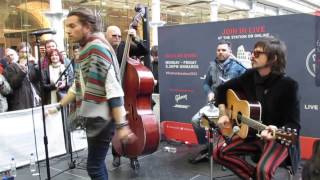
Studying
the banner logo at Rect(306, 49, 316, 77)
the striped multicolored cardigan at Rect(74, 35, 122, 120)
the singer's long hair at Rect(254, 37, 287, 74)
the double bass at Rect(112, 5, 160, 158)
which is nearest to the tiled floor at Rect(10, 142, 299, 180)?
the double bass at Rect(112, 5, 160, 158)

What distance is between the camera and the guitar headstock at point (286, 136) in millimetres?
2455

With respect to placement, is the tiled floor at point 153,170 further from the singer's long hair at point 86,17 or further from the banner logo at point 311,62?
the singer's long hair at point 86,17

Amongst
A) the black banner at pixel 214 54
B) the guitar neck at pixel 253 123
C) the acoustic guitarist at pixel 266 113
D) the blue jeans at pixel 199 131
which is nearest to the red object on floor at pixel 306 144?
the black banner at pixel 214 54

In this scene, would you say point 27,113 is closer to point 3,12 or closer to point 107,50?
point 107,50

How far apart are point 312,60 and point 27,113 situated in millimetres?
3309

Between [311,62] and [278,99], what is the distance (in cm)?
145

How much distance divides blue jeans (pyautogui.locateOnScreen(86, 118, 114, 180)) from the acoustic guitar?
106cm

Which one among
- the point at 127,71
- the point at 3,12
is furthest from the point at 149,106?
the point at 3,12

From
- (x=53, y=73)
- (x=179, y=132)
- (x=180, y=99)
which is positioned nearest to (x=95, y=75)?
(x=53, y=73)

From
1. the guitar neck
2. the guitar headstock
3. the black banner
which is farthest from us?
the black banner

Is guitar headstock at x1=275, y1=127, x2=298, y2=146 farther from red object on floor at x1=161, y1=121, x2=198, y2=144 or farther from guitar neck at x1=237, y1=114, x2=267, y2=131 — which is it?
red object on floor at x1=161, y1=121, x2=198, y2=144

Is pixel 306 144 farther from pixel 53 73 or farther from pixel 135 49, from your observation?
pixel 53 73

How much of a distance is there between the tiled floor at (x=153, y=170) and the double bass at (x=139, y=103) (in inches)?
20.8

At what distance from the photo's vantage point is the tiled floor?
3.82 metres
